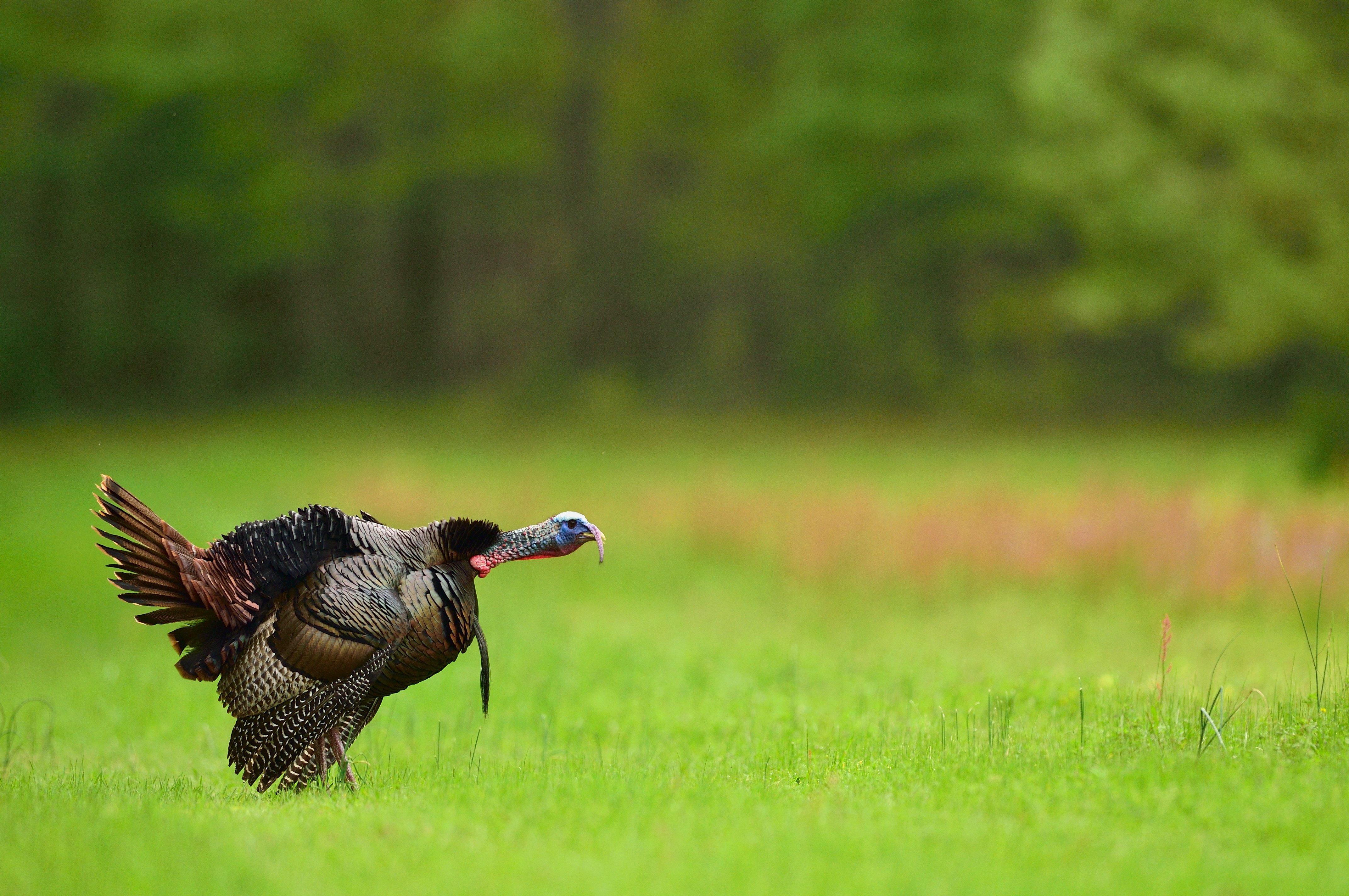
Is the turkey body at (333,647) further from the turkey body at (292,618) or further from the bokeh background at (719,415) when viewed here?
the bokeh background at (719,415)

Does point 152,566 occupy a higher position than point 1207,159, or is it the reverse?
point 1207,159

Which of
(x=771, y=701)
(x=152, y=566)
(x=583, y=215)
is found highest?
(x=583, y=215)

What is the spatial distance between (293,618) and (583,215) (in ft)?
103

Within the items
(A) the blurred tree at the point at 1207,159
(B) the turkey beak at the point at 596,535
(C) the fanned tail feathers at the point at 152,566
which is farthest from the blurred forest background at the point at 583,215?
(C) the fanned tail feathers at the point at 152,566

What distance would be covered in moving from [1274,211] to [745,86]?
670 inches

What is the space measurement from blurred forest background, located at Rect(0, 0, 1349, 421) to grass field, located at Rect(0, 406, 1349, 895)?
907 centimetres

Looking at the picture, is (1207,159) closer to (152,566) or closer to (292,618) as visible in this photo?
(292,618)

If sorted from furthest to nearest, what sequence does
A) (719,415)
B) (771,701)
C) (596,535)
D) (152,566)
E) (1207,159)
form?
(719,415) → (1207,159) → (771,701) → (596,535) → (152,566)

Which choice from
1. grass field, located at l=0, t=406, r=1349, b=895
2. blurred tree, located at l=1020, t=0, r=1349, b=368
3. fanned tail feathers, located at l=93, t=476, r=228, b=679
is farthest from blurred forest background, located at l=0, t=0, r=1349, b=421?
fanned tail feathers, located at l=93, t=476, r=228, b=679

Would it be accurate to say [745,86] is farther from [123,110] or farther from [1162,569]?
[1162,569]

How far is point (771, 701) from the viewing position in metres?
9.17

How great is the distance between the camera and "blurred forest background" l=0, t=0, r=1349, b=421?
30.6 m

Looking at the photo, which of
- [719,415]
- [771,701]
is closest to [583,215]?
[719,415]

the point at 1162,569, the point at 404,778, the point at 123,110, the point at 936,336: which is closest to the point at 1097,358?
the point at 936,336
